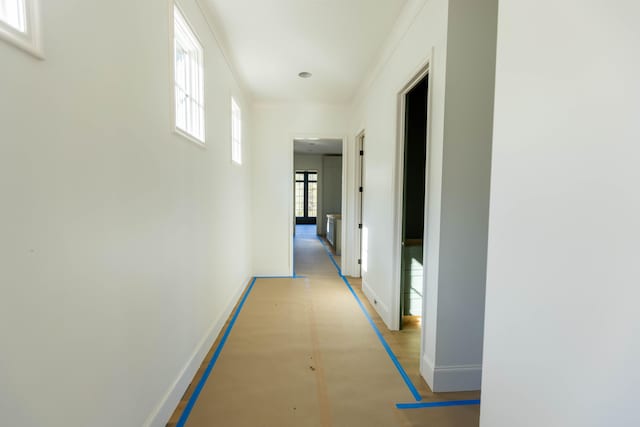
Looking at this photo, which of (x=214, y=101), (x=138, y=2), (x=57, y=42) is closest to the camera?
(x=57, y=42)

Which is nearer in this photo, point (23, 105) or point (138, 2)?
point (23, 105)

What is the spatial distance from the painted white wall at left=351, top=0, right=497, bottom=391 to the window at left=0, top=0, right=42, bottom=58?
1.97 metres

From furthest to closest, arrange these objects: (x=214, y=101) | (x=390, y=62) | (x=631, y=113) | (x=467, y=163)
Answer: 1. (x=390, y=62)
2. (x=214, y=101)
3. (x=467, y=163)
4. (x=631, y=113)

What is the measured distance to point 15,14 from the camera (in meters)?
0.82

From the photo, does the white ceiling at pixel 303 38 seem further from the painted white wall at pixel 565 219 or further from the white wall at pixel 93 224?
the painted white wall at pixel 565 219

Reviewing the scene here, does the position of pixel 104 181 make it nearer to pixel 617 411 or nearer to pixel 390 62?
pixel 617 411

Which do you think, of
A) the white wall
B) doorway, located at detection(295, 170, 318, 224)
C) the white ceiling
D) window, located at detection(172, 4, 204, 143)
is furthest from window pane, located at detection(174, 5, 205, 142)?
doorway, located at detection(295, 170, 318, 224)

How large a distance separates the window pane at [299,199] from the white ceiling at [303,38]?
840 centimetres

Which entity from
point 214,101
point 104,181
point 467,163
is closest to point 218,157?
point 214,101

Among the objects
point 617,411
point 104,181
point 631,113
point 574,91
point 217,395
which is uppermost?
point 574,91

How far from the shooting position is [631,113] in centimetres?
69

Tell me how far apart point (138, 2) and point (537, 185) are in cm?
190

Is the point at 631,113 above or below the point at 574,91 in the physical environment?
below

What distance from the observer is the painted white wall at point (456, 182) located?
6.19 ft
